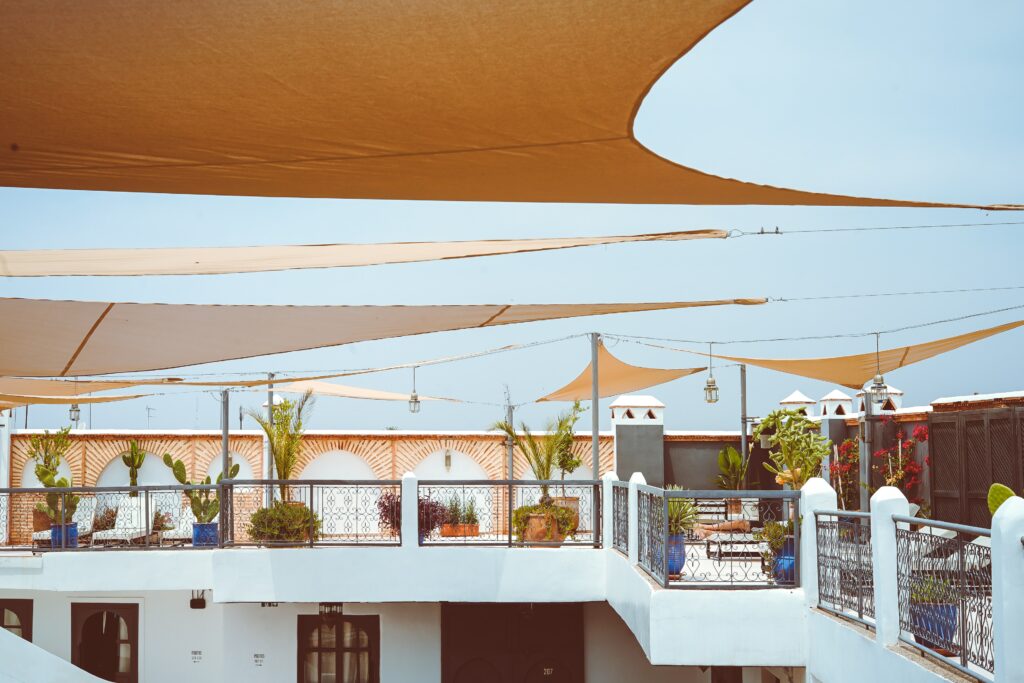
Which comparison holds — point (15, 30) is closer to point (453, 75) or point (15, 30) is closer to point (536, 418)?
point (453, 75)

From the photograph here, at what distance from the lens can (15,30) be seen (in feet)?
9.11

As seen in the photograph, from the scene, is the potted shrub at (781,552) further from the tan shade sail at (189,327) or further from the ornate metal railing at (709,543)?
the tan shade sail at (189,327)

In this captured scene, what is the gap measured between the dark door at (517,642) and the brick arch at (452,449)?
486cm

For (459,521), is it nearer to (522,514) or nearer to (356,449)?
(522,514)

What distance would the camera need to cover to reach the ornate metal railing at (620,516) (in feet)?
38.4

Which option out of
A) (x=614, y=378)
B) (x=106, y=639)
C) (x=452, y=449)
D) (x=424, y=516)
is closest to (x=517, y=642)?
(x=424, y=516)

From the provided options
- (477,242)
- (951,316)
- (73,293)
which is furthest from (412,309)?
(951,316)

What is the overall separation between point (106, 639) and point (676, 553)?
35.5 feet

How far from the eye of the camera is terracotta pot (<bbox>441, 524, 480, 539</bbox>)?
13.5 meters

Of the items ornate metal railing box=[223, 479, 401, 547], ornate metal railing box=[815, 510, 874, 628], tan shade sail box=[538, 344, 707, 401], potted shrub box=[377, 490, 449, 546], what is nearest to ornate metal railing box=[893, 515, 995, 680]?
ornate metal railing box=[815, 510, 874, 628]

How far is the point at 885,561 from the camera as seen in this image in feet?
22.4

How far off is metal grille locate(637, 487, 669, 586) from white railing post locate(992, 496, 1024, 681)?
4168 millimetres

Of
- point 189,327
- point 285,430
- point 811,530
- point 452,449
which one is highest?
point 189,327

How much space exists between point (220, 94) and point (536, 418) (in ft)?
39.7
